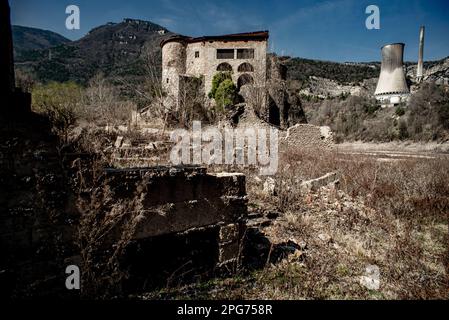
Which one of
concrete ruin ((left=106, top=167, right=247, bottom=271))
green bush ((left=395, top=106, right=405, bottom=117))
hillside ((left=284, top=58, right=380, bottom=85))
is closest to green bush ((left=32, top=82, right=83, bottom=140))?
concrete ruin ((left=106, top=167, right=247, bottom=271))

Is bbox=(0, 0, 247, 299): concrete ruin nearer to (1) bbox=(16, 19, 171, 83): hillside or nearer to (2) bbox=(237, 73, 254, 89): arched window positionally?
(1) bbox=(16, 19, 171, 83): hillside

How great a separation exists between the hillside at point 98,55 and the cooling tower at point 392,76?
35112 millimetres

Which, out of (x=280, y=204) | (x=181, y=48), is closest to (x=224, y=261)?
(x=280, y=204)

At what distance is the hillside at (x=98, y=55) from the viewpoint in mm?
50906

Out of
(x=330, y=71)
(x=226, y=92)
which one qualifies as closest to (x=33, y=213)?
(x=226, y=92)

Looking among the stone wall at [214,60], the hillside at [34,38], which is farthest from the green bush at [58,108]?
the hillside at [34,38]

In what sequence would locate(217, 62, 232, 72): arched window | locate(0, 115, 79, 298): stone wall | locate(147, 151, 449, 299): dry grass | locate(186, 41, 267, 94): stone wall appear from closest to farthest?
locate(0, 115, 79, 298): stone wall → locate(147, 151, 449, 299): dry grass → locate(186, 41, 267, 94): stone wall → locate(217, 62, 232, 72): arched window

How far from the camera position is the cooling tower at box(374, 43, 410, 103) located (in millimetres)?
43500

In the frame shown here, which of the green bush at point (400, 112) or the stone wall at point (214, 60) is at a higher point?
the stone wall at point (214, 60)

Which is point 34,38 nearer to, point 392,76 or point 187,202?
point 392,76

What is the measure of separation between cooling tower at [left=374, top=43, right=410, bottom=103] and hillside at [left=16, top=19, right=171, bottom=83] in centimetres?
3511

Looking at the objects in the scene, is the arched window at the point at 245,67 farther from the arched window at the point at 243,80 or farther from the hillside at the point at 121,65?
the hillside at the point at 121,65
